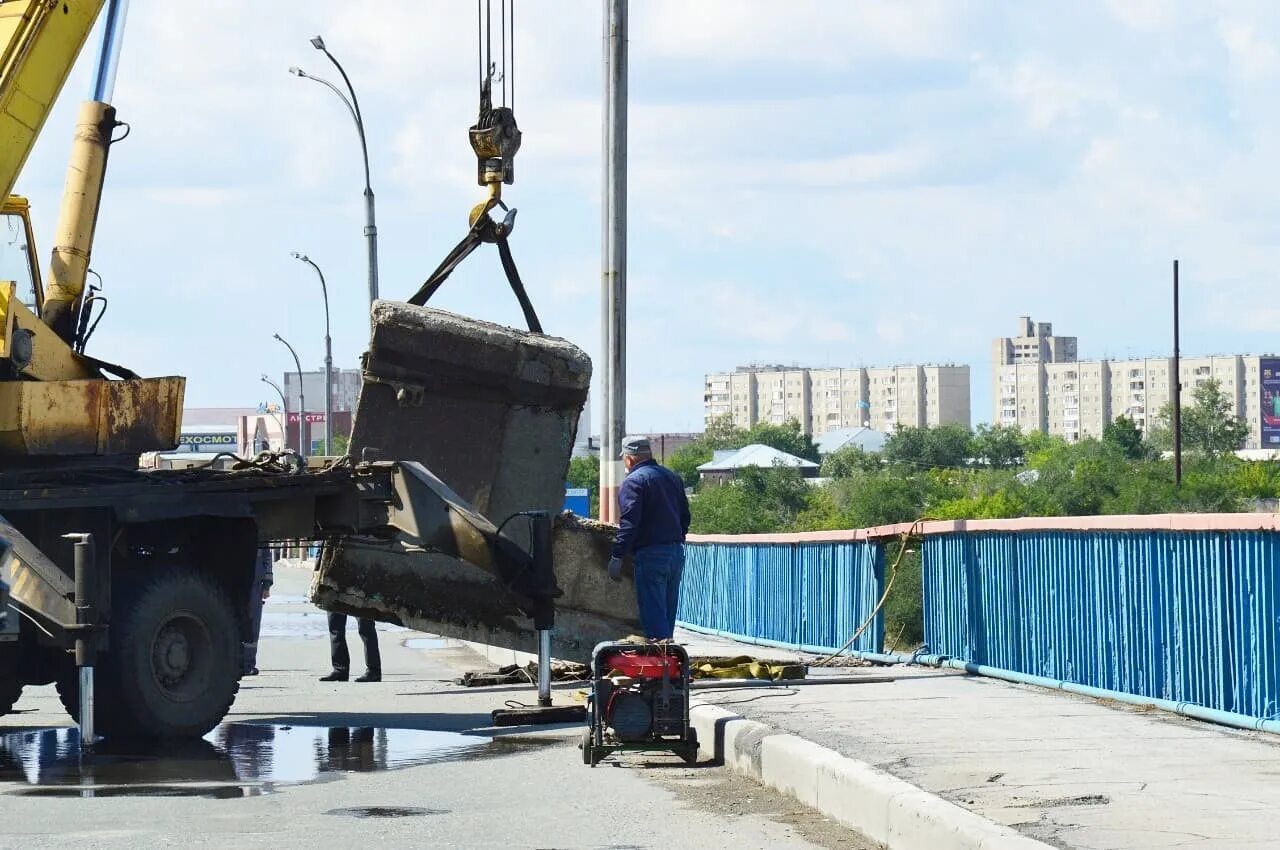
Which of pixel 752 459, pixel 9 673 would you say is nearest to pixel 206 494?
pixel 9 673

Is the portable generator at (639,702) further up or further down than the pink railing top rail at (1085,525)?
further down

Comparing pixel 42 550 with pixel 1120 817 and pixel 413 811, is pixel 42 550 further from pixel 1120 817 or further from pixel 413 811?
pixel 1120 817

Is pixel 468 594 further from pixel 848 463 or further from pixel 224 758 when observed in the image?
pixel 848 463

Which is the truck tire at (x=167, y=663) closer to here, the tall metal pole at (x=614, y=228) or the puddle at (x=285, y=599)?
the tall metal pole at (x=614, y=228)

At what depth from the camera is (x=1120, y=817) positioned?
7176 millimetres

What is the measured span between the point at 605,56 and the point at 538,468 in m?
4.12

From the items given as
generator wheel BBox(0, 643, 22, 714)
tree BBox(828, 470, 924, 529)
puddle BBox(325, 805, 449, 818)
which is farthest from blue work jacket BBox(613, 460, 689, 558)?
tree BBox(828, 470, 924, 529)

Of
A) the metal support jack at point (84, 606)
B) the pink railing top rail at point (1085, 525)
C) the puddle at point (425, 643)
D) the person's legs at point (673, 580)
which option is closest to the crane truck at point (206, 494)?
the metal support jack at point (84, 606)

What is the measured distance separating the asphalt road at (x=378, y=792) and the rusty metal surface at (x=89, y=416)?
1830 millimetres

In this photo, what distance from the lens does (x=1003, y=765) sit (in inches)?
340

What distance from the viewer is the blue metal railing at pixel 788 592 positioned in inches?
660

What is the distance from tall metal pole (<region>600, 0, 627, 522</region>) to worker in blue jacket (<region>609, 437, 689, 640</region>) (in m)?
4.42

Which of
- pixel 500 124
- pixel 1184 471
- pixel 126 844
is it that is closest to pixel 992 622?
pixel 500 124

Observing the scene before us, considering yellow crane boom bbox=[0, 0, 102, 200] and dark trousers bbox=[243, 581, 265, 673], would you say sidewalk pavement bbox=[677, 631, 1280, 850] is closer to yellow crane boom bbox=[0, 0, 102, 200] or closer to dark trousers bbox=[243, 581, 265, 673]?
dark trousers bbox=[243, 581, 265, 673]
